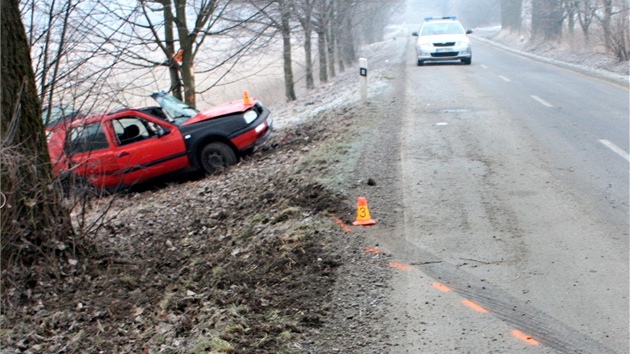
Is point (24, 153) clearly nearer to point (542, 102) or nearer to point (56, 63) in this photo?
point (56, 63)

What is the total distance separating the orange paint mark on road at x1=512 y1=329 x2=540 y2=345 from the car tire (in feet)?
29.2

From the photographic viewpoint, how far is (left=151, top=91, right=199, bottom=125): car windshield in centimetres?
1379

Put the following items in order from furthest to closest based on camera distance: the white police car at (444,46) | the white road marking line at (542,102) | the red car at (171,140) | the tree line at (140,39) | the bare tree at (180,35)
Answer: the white police car at (444,46) < the bare tree at (180,35) < the white road marking line at (542,102) < the red car at (171,140) < the tree line at (140,39)

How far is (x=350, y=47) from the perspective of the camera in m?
43.1

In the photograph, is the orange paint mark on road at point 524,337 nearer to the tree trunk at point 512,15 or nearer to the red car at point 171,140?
the red car at point 171,140

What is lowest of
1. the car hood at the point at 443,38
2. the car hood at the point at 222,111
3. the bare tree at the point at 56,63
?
the car hood at the point at 222,111

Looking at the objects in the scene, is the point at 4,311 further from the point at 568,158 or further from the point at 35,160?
the point at 568,158

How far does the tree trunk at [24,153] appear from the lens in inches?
279

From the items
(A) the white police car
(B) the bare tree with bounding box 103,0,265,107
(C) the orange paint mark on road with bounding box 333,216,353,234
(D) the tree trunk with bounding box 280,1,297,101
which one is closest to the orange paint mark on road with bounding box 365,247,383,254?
(C) the orange paint mark on road with bounding box 333,216,353,234

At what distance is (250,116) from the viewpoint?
44.8ft

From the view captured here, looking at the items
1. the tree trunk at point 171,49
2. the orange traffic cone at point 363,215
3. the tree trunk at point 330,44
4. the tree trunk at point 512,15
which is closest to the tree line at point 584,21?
the tree trunk at point 512,15

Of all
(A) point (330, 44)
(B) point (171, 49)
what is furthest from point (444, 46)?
(B) point (171, 49)

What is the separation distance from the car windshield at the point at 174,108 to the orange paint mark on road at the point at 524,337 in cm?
952

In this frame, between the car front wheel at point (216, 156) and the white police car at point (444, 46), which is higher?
the white police car at point (444, 46)
